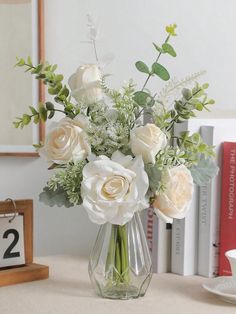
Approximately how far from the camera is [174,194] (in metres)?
1.19

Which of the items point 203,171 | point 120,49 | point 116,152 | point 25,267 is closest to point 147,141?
point 116,152

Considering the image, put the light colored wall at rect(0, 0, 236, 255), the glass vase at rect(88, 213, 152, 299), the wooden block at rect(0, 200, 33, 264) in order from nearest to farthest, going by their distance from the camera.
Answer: the glass vase at rect(88, 213, 152, 299) < the wooden block at rect(0, 200, 33, 264) < the light colored wall at rect(0, 0, 236, 255)

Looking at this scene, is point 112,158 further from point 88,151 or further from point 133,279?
point 133,279

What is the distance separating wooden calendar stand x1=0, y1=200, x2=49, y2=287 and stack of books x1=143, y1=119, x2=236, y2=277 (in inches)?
10.0

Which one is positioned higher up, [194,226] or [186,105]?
[186,105]

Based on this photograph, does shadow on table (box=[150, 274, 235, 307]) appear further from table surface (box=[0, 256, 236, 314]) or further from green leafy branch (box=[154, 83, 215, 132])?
green leafy branch (box=[154, 83, 215, 132])

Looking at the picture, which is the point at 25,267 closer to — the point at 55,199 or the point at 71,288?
the point at 71,288

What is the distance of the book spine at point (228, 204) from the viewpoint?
1399 mm

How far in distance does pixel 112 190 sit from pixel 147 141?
0.34ft

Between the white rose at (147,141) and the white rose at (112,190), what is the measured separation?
22 mm

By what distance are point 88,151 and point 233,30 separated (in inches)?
29.4

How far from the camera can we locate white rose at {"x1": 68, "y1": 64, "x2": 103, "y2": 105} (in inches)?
47.2

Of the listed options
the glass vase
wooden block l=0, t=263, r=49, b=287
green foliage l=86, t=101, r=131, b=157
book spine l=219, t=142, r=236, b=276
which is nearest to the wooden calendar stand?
wooden block l=0, t=263, r=49, b=287

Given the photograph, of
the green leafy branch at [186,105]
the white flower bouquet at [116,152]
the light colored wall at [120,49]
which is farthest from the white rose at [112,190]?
the light colored wall at [120,49]
